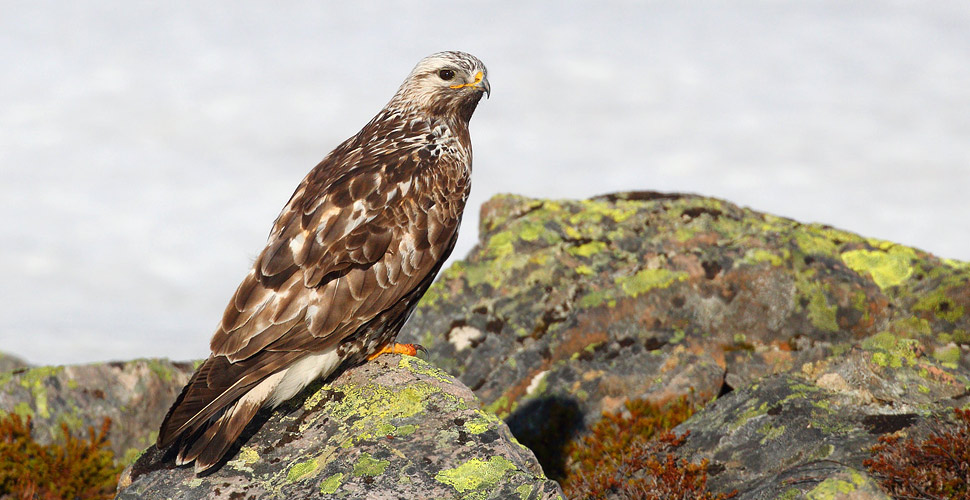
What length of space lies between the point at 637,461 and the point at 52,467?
693 cm

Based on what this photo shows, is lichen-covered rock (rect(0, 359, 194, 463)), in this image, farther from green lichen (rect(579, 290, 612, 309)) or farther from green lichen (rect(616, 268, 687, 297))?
green lichen (rect(616, 268, 687, 297))

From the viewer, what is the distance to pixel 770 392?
756 centimetres

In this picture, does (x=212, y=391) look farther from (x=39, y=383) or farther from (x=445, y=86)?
(x=39, y=383)

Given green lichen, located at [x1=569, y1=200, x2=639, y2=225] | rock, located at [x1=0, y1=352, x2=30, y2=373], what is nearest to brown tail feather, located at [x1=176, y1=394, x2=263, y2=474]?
green lichen, located at [x1=569, y1=200, x2=639, y2=225]

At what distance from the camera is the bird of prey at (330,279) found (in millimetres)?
5895

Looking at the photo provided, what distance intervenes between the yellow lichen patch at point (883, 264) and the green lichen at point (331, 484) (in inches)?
347

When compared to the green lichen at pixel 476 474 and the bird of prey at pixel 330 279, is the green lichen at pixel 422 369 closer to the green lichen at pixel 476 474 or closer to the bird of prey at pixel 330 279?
the bird of prey at pixel 330 279

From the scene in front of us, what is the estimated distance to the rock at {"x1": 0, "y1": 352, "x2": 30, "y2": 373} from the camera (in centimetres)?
1596

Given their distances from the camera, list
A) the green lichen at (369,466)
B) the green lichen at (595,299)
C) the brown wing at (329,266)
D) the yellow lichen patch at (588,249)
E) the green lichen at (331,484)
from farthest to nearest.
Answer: the yellow lichen patch at (588,249) → the green lichen at (595,299) → the brown wing at (329,266) → the green lichen at (369,466) → the green lichen at (331,484)

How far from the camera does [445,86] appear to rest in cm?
855

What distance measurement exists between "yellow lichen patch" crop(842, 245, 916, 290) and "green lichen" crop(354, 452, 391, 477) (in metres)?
8.55

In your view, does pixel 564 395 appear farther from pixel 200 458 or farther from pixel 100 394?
pixel 100 394

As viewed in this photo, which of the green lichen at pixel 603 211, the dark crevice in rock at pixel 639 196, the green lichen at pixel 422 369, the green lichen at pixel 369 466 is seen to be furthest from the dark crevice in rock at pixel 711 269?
the green lichen at pixel 369 466

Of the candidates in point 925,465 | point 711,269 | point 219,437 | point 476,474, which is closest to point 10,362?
point 219,437
